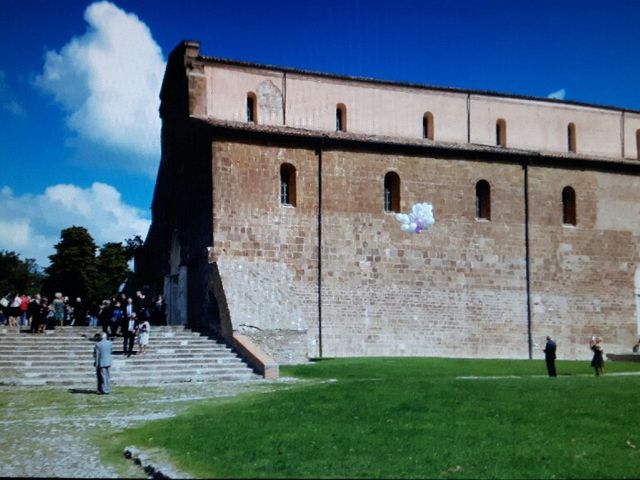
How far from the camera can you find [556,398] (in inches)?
679

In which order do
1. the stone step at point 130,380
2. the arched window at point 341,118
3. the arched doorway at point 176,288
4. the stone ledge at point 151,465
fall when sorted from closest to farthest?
1. the stone ledge at point 151,465
2. the stone step at point 130,380
3. the arched doorway at point 176,288
4. the arched window at point 341,118

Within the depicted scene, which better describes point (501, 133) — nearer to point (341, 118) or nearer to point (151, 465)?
point (341, 118)

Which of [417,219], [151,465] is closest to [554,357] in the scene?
[417,219]

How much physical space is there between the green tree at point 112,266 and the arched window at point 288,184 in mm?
33386

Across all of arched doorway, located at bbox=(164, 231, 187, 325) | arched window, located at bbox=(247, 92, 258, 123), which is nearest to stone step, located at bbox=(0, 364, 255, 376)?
arched doorway, located at bbox=(164, 231, 187, 325)

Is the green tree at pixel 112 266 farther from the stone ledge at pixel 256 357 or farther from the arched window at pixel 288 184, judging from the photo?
the stone ledge at pixel 256 357

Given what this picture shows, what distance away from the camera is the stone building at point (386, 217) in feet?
96.3

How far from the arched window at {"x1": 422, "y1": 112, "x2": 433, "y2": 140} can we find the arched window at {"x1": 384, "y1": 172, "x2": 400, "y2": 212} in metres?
3.15

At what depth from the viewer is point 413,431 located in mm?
13570

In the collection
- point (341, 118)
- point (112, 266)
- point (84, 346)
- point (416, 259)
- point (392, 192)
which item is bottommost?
point (84, 346)

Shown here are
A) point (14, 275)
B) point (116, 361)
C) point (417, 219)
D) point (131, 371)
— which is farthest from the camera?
point (14, 275)

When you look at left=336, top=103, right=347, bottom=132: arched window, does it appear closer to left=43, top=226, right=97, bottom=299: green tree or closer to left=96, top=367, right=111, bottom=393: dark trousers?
left=96, top=367, right=111, bottom=393: dark trousers

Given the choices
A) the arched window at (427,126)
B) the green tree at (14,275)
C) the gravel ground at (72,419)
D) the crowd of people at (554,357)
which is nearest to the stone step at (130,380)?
the gravel ground at (72,419)

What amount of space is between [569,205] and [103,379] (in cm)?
2182
